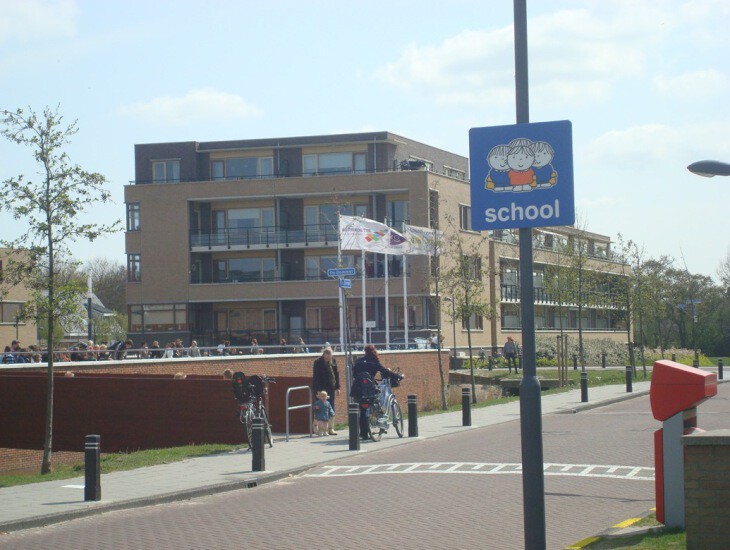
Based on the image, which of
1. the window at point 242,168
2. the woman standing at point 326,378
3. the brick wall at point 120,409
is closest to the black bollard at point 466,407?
the woman standing at point 326,378

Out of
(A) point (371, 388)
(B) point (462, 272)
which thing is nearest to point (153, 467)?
(A) point (371, 388)

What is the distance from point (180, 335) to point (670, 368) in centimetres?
5313

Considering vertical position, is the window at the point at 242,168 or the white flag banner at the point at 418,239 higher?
the window at the point at 242,168

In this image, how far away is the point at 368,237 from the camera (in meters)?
33.8

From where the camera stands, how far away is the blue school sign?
23.7 feet

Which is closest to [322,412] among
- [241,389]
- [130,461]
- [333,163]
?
[241,389]

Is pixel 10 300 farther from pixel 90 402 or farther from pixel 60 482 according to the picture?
pixel 60 482

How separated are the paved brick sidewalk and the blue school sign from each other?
7002 mm

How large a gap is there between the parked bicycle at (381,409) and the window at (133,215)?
44.5m

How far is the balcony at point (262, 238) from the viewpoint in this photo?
60.6 metres

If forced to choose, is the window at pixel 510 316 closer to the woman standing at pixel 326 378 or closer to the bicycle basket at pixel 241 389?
the woman standing at pixel 326 378

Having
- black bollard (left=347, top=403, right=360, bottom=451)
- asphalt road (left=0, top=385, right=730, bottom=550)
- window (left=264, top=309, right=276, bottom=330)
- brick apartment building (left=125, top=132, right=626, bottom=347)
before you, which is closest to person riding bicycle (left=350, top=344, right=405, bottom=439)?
black bollard (left=347, top=403, right=360, bottom=451)

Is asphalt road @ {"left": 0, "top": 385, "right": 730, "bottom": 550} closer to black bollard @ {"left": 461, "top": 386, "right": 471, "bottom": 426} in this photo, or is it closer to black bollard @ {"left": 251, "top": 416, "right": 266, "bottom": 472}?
black bollard @ {"left": 251, "top": 416, "right": 266, "bottom": 472}

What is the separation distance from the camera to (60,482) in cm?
1484
